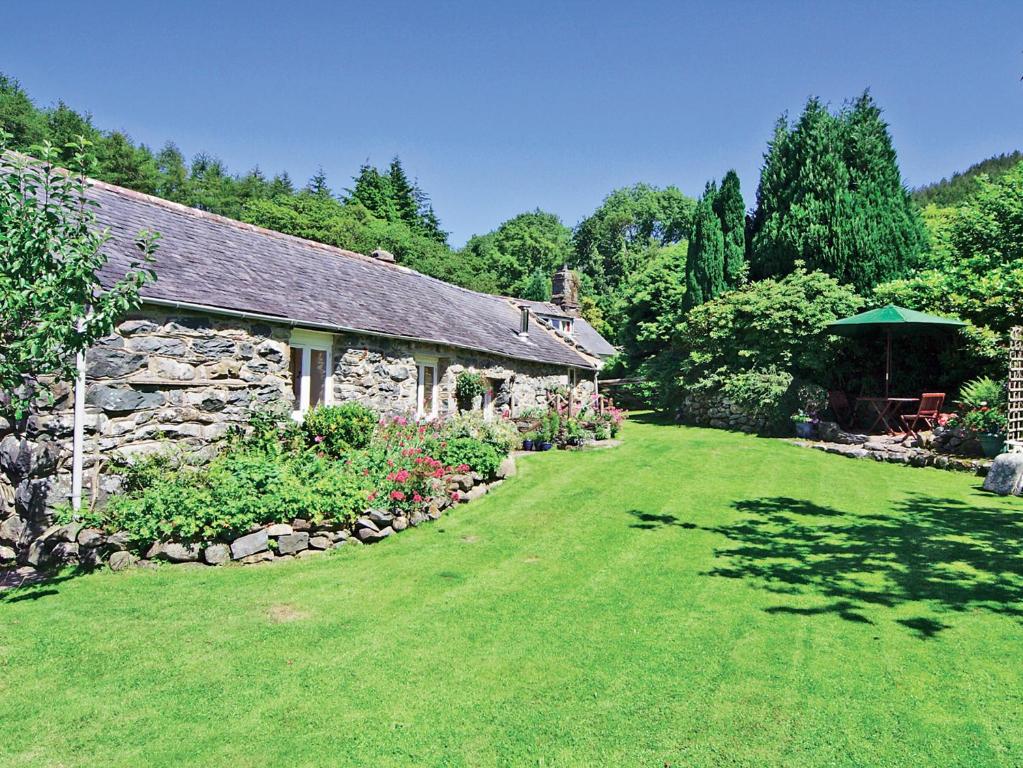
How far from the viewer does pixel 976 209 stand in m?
18.8

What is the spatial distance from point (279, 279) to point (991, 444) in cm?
1550

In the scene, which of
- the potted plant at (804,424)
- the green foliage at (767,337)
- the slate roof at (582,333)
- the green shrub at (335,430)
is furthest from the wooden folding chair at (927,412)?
the slate roof at (582,333)

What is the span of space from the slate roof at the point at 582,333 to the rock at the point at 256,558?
92.0ft

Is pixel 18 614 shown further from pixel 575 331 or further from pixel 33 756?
pixel 575 331

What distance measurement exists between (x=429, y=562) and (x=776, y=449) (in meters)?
12.0

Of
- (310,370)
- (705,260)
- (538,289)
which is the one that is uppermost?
(538,289)

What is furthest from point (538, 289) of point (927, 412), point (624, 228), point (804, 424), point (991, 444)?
point (991, 444)

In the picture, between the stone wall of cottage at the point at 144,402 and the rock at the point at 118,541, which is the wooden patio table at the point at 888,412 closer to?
the stone wall of cottage at the point at 144,402

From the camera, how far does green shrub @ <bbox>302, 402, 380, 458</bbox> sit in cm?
957

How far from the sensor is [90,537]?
21.4 ft

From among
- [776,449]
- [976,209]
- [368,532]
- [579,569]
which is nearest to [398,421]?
[368,532]

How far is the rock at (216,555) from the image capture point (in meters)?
6.56

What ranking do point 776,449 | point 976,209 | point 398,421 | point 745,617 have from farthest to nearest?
point 976,209 < point 776,449 < point 398,421 < point 745,617

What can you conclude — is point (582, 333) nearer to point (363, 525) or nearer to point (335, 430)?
point (335, 430)
